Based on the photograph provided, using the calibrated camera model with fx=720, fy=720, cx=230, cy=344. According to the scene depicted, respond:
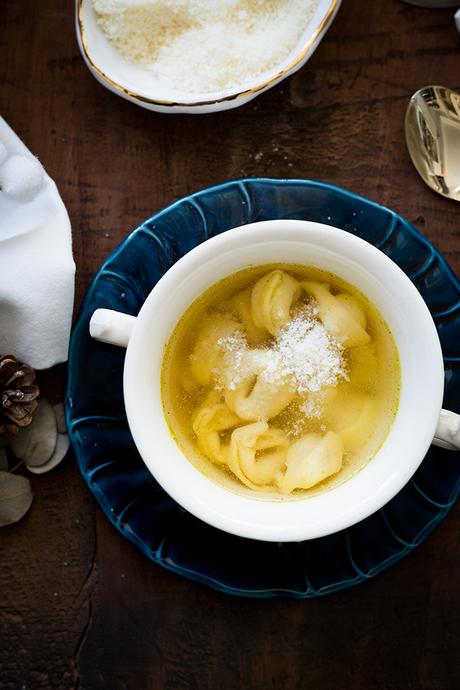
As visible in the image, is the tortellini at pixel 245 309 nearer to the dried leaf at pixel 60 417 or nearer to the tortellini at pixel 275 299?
the tortellini at pixel 275 299

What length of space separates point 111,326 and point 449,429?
1.34 ft

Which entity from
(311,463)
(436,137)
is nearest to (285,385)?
(311,463)

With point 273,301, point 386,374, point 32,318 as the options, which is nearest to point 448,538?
point 386,374

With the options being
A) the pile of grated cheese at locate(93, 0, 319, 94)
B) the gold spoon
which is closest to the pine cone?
the pile of grated cheese at locate(93, 0, 319, 94)

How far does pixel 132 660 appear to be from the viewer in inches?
41.8

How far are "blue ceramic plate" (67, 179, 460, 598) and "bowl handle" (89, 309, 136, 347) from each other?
11 cm

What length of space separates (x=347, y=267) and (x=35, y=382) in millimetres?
490

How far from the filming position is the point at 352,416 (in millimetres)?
939

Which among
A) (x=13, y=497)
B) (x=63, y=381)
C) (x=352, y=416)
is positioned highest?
(x=352, y=416)

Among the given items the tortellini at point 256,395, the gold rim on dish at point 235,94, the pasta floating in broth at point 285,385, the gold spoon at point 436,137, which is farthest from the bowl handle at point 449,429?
the gold rim on dish at point 235,94

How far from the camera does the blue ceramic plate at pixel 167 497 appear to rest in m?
0.96

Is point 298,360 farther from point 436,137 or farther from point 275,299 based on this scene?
point 436,137

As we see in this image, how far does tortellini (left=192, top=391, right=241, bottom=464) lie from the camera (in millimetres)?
946

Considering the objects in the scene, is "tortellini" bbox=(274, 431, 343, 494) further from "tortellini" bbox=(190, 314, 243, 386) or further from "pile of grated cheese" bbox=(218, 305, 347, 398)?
"tortellini" bbox=(190, 314, 243, 386)
